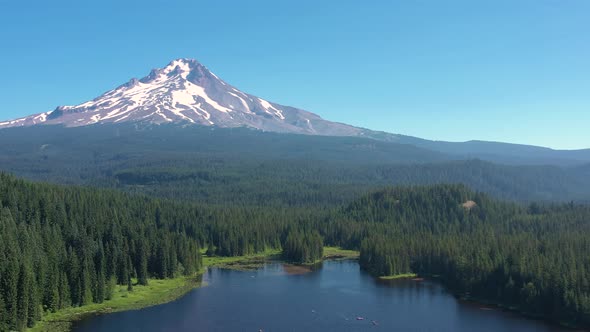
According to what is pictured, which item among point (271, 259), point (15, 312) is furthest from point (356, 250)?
point (15, 312)

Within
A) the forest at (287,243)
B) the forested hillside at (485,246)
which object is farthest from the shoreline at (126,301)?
the forested hillside at (485,246)

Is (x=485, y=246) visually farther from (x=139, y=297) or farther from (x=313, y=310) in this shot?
(x=139, y=297)

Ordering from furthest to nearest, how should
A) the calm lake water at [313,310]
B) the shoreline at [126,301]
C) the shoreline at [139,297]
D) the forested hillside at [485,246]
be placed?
the forested hillside at [485,246], the calm lake water at [313,310], the shoreline at [139,297], the shoreline at [126,301]

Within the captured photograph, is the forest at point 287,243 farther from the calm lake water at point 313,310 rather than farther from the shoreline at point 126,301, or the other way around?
the calm lake water at point 313,310

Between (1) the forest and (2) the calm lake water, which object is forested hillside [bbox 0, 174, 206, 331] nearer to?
(1) the forest

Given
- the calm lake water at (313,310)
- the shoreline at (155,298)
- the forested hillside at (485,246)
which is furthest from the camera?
the forested hillside at (485,246)

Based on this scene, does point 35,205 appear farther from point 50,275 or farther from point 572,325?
point 572,325
